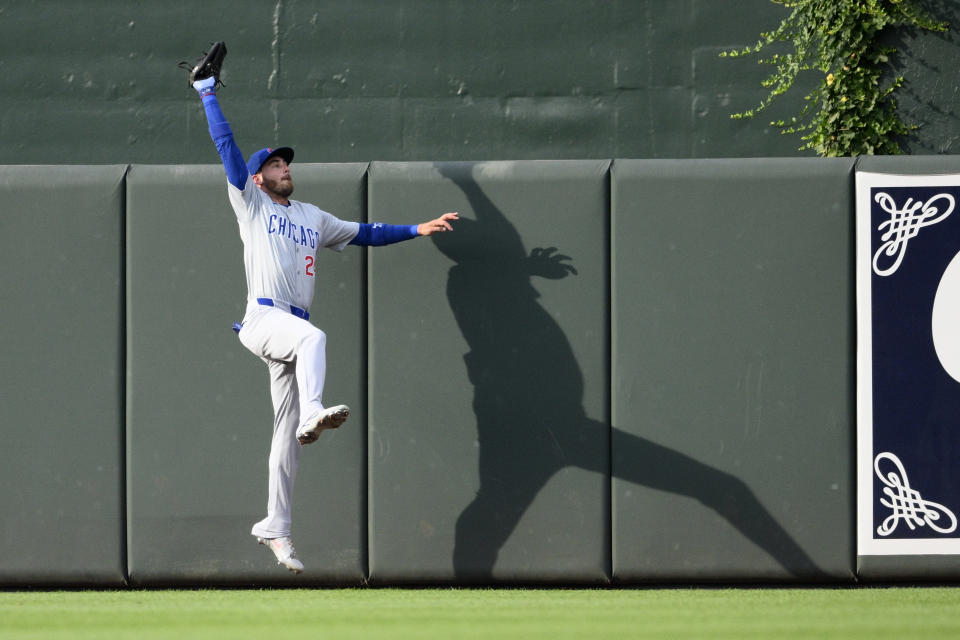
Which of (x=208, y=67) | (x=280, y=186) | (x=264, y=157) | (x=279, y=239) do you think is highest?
(x=208, y=67)

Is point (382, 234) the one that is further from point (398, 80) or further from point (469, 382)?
point (398, 80)

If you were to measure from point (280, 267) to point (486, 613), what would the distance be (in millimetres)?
1674

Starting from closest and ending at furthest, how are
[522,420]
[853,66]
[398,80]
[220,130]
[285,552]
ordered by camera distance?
[220,130]
[285,552]
[522,420]
[853,66]
[398,80]

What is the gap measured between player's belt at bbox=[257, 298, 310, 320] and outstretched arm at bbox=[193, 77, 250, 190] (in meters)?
0.51

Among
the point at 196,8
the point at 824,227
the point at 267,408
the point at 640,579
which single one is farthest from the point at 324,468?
the point at 196,8

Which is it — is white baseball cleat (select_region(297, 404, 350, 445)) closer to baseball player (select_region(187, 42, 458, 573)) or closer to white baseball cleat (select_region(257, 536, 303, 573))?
baseball player (select_region(187, 42, 458, 573))

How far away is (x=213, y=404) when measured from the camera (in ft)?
17.5

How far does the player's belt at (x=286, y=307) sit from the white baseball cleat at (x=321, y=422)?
27.1 inches

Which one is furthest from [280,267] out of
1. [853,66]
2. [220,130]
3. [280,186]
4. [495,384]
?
[853,66]

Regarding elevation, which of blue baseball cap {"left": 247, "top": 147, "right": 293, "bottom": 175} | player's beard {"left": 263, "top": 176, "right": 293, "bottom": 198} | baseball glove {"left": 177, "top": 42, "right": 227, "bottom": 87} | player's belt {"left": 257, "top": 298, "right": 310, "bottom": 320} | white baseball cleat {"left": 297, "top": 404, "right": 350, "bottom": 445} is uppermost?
baseball glove {"left": 177, "top": 42, "right": 227, "bottom": 87}

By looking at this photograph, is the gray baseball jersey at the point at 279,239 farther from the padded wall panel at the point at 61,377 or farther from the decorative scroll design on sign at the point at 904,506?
the decorative scroll design on sign at the point at 904,506

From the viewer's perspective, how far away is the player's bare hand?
5156 millimetres

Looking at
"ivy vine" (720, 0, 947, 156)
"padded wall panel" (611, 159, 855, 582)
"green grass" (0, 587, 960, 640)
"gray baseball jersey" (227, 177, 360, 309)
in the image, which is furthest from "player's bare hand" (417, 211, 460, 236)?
"ivy vine" (720, 0, 947, 156)

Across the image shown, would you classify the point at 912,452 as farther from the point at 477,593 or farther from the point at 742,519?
the point at 477,593
